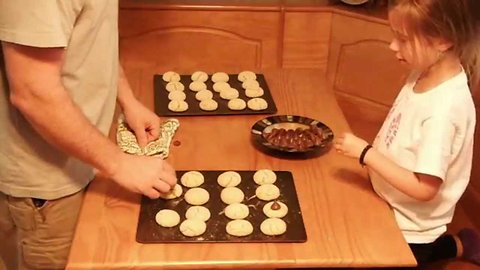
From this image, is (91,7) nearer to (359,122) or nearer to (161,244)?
(161,244)

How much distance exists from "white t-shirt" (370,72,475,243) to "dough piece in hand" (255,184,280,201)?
24cm

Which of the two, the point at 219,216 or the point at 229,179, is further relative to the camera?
the point at 229,179

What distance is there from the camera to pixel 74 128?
4.14ft

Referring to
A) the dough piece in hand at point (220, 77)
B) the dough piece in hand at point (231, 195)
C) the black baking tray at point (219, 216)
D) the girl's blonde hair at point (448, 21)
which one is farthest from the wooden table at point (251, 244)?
the girl's blonde hair at point (448, 21)

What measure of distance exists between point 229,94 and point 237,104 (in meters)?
0.07

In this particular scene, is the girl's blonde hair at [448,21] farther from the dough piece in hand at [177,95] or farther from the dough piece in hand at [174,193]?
the dough piece in hand at [177,95]

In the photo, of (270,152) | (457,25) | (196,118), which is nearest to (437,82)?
(457,25)

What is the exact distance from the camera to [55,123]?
48.9 inches

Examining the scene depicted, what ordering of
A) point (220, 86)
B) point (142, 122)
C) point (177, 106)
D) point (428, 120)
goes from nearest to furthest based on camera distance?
1. point (428, 120)
2. point (142, 122)
3. point (177, 106)
4. point (220, 86)

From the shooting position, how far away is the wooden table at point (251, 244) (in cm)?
121

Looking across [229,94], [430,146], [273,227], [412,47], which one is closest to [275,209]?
[273,227]

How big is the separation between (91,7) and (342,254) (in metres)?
0.69

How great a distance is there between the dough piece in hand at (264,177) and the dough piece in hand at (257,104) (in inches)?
13.6

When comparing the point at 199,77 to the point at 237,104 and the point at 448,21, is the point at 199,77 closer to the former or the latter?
the point at 237,104
